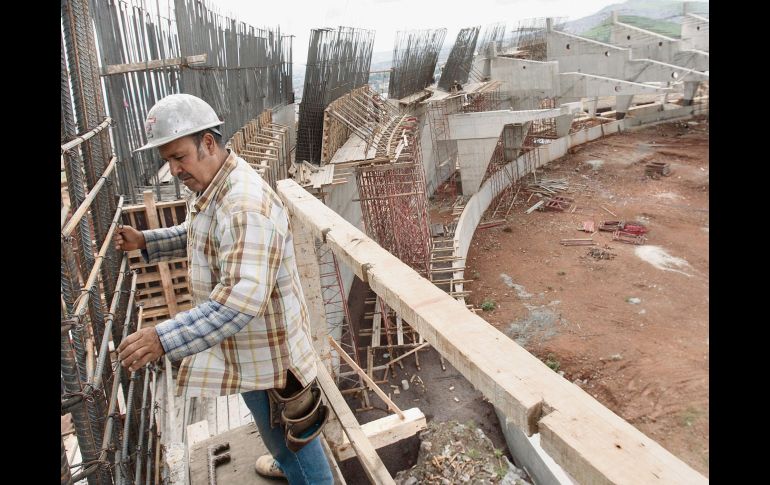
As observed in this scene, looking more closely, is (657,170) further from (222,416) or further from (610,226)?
(222,416)

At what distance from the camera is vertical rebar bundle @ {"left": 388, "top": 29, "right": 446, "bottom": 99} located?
816 inches

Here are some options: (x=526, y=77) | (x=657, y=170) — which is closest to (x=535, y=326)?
(x=657, y=170)

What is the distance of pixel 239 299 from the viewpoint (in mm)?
1792

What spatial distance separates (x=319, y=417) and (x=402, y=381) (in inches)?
280

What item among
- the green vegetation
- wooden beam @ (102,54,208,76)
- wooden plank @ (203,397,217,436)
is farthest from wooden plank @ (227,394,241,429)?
the green vegetation

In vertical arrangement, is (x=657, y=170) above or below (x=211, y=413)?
below

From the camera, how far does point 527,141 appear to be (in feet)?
83.3

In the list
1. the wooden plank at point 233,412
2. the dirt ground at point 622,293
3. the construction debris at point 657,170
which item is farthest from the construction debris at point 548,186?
the wooden plank at point 233,412

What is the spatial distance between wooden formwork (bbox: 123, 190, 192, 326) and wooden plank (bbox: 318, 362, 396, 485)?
99.7 inches

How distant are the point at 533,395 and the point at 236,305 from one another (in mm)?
1024

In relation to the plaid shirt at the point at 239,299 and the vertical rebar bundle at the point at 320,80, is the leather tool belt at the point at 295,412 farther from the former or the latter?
the vertical rebar bundle at the point at 320,80

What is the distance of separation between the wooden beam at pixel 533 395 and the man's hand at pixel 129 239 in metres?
1.33
